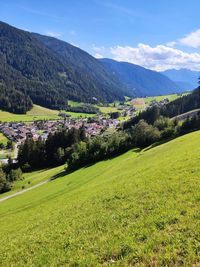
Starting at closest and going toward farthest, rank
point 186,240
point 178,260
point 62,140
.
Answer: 1. point 178,260
2. point 186,240
3. point 62,140

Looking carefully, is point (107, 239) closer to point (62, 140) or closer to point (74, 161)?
point (74, 161)

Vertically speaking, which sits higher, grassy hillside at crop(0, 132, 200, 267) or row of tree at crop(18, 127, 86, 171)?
grassy hillside at crop(0, 132, 200, 267)

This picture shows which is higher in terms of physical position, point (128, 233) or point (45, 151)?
point (128, 233)

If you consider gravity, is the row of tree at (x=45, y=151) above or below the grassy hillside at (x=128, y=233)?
below

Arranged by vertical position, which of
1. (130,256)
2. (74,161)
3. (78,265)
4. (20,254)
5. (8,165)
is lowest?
(8,165)

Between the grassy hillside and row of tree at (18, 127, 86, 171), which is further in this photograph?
row of tree at (18, 127, 86, 171)

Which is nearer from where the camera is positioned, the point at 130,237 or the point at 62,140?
the point at 130,237

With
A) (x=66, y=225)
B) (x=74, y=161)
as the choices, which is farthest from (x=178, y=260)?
(x=74, y=161)

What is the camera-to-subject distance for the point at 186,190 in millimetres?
19734

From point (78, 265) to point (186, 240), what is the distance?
4.93 meters

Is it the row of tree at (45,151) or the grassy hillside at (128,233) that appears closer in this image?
the grassy hillside at (128,233)

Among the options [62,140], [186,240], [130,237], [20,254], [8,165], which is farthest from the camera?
[62,140]

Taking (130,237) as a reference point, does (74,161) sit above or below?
below

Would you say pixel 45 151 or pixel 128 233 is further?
pixel 45 151
